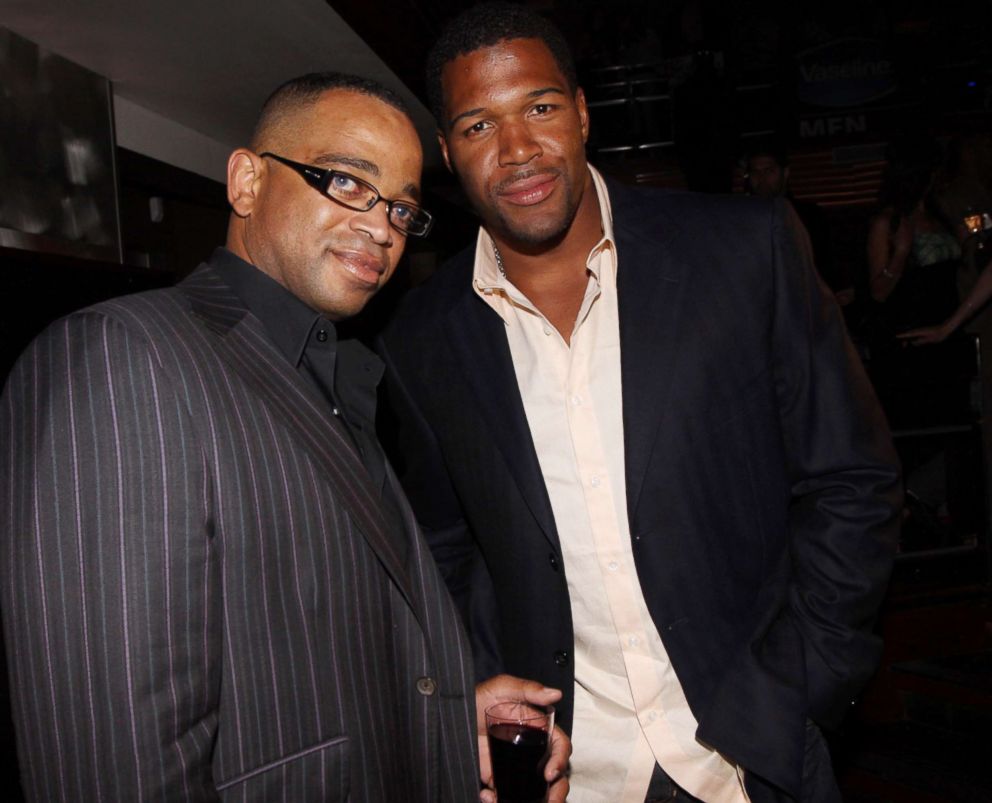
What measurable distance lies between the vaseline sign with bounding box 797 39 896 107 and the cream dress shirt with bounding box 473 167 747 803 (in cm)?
825

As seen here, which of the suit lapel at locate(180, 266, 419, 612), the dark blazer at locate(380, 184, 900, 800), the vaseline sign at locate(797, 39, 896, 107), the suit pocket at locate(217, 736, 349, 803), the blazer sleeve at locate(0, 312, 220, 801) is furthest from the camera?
the vaseline sign at locate(797, 39, 896, 107)

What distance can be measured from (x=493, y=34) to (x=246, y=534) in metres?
1.22

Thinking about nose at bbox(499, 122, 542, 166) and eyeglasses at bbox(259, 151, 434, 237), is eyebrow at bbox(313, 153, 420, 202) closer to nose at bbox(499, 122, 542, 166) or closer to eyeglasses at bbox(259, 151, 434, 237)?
eyeglasses at bbox(259, 151, 434, 237)

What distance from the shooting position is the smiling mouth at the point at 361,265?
1530 mm

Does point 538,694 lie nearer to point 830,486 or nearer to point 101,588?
point 830,486

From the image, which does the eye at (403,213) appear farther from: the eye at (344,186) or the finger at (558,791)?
the finger at (558,791)

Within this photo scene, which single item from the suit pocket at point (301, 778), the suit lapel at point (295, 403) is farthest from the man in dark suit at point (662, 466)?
the suit pocket at point (301, 778)

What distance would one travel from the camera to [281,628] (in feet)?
3.87

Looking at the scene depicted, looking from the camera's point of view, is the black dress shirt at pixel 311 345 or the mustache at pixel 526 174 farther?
the mustache at pixel 526 174

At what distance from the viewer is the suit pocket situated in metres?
1.13

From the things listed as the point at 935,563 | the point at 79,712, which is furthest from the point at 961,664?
the point at 79,712

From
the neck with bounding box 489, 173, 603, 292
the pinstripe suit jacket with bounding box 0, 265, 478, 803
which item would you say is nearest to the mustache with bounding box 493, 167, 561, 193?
the neck with bounding box 489, 173, 603, 292

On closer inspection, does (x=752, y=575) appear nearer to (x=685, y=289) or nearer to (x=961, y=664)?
(x=685, y=289)

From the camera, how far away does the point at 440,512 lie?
6.86ft
